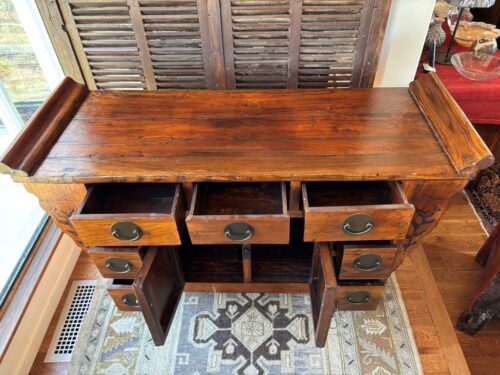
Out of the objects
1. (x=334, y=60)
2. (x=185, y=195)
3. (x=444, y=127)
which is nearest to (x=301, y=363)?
(x=185, y=195)

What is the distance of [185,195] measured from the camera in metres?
1.03

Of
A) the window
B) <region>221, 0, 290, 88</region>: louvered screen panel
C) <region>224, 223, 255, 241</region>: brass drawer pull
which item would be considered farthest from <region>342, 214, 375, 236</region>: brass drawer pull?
the window

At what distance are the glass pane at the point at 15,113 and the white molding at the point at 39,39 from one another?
4cm

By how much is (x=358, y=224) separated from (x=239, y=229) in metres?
0.31

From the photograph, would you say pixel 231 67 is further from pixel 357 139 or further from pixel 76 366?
pixel 76 366

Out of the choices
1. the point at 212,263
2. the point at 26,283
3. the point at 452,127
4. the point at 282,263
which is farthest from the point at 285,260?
the point at 26,283

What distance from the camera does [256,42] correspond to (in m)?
1.20

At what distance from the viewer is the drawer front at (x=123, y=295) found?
3.61 ft

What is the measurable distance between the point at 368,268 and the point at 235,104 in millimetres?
648

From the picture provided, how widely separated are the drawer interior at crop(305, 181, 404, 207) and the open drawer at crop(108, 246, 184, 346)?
481mm

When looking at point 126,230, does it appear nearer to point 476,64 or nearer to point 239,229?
point 239,229

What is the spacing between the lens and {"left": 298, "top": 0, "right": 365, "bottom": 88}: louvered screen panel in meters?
1.13

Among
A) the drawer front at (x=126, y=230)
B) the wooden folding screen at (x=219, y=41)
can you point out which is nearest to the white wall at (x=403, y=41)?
the wooden folding screen at (x=219, y=41)

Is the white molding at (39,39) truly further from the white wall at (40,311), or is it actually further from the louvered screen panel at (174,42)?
the white wall at (40,311)
